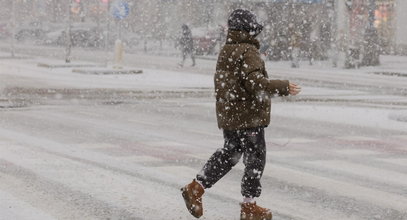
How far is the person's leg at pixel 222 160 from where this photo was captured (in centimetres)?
650

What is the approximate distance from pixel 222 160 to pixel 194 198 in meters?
0.36

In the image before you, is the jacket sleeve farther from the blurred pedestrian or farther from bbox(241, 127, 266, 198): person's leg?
the blurred pedestrian

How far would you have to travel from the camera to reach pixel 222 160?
655cm

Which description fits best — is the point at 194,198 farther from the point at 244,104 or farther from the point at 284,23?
the point at 284,23

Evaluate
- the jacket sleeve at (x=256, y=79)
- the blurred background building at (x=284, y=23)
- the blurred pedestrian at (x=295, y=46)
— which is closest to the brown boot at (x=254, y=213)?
the jacket sleeve at (x=256, y=79)

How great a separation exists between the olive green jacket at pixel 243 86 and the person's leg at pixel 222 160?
13 centimetres

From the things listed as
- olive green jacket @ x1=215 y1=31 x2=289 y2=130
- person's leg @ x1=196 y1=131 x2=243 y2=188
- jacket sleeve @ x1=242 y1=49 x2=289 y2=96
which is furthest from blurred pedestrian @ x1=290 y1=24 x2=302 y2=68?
jacket sleeve @ x1=242 y1=49 x2=289 y2=96

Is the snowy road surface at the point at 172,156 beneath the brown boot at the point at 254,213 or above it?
beneath

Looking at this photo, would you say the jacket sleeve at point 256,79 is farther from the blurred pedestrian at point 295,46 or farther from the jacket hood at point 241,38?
the blurred pedestrian at point 295,46

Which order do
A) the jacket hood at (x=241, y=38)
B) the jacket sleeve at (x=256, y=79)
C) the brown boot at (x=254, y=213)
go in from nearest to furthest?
the jacket sleeve at (x=256, y=79)
the jacket hood at (x=241, y=38)
the brown boot at (x=254, y=213)

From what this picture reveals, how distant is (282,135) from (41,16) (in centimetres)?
6714

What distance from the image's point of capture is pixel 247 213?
21.1 feet

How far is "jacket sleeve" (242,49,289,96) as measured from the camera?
20.2ft

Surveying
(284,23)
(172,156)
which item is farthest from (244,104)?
(284,23)
